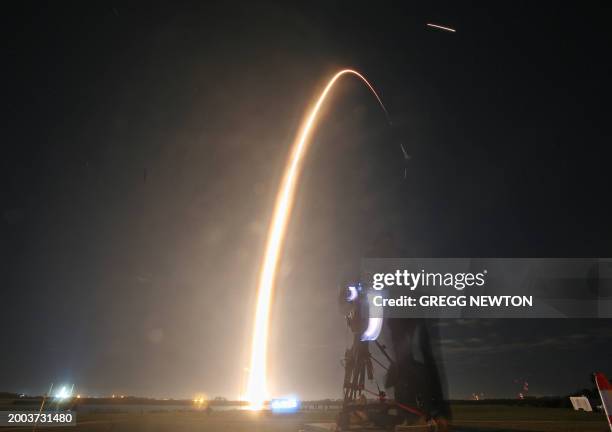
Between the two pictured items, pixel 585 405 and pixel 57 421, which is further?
pixel 57 421

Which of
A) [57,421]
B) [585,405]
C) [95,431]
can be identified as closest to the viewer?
[585,405]

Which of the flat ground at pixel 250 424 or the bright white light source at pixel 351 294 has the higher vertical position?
the bright white light source at pixel 351 294

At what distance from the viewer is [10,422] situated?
44438 millimetres

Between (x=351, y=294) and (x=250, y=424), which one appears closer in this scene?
(x=351, y=294)

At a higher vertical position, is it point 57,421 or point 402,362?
point 402,362

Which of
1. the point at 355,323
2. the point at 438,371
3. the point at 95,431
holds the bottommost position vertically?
the point at 95,431

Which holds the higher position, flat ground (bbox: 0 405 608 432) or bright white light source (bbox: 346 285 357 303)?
bright white light source (bbox: 346 285 357 303)

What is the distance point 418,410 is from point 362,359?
A: 4.12m

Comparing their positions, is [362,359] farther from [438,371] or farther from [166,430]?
[166,430]

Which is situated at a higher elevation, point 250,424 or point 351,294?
point 351,294

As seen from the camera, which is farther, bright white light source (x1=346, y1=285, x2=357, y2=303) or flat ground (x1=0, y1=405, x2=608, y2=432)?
flat ground (x1=0, y1=405, x2=608, y2=432)

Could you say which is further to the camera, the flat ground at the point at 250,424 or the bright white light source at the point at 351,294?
the flat ground at the point at 250,424

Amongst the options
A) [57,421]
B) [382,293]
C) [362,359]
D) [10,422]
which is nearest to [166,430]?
[57,421]

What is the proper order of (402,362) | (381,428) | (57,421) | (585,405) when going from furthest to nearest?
(57,421), (402,362), (381,428), (585,405)
